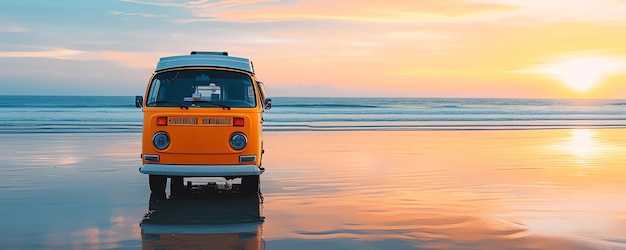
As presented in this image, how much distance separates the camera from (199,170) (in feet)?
37.3

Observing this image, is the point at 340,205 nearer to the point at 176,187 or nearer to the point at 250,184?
the point at 250,184

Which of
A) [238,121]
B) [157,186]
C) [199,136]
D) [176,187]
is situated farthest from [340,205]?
[176,187]

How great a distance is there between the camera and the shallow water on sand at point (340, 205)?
8.66m

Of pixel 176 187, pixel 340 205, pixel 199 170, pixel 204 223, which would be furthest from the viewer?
pixel 176 187

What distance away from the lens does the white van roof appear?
12.3 meters

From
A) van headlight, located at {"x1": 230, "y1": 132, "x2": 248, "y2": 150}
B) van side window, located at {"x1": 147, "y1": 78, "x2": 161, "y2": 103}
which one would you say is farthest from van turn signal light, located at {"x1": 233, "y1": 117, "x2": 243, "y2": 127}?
van side window, located at {"x1": 147, "y1": 78, "x2": 161, "y2": 103}

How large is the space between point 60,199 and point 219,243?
4511mm

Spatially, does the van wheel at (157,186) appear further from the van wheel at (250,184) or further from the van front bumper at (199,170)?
the van wheel at (250,184)

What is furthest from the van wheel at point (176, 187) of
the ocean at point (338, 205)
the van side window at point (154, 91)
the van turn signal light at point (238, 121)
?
the van turn signal light at point (238, 121)

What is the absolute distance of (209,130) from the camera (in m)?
11.5

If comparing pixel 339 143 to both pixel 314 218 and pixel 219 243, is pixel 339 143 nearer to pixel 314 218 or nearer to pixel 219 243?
pixel 314 218

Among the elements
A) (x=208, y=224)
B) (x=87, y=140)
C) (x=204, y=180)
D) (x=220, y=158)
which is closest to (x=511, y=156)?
(x=204, y=180)

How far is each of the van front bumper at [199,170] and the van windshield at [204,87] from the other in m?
1.07

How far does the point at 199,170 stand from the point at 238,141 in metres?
0.76
